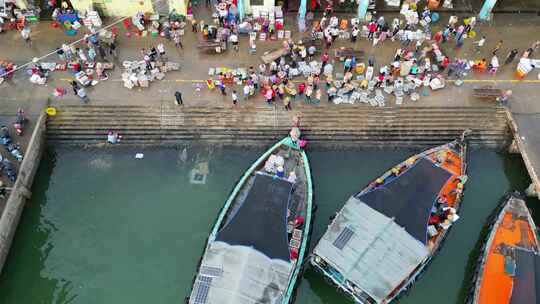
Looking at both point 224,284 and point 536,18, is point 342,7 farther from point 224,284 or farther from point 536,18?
point 224,284

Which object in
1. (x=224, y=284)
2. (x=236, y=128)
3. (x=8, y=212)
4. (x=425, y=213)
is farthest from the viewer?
(x=236, y=128)

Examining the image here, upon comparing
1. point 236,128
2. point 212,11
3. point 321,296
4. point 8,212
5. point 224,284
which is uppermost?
point 212,11

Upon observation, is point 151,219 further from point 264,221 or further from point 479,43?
point 479,43

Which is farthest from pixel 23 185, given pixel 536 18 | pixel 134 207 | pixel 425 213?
pixel 536 18

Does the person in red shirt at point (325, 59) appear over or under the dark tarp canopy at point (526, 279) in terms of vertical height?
over

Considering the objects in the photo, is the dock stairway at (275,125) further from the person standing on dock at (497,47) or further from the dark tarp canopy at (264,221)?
the dark tarp canopy at (264,221)

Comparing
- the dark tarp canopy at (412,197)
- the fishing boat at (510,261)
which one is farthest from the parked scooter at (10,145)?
the fishing boat at (510,261)

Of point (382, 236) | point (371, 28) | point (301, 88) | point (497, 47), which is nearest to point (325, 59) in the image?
point (301, 88)

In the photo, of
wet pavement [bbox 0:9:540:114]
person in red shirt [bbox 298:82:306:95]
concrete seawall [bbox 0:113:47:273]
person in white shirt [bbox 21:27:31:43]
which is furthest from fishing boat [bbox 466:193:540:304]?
person in white shirt [bbox 21:27:31:43]
